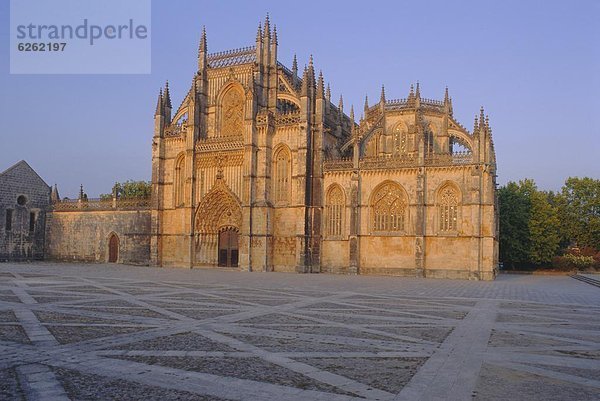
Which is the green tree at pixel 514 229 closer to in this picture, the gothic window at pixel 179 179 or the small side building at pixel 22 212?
the gothic window at pixel 179 179

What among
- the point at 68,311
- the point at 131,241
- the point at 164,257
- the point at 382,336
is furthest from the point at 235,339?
the point at 131,241

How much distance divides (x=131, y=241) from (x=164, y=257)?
4.67 m

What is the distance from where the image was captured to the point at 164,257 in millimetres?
46125

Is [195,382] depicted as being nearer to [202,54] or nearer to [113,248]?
[202,54]

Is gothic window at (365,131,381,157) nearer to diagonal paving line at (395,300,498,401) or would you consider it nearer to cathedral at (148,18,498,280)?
cathedral at (148,18,498,280)

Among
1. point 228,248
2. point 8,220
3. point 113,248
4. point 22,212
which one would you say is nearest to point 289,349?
point 228,248

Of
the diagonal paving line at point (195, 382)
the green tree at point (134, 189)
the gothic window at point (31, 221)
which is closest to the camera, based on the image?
the diagonal paving line at point (195, 382)

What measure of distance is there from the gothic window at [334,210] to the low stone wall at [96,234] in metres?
17.5

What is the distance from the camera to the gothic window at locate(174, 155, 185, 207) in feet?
152

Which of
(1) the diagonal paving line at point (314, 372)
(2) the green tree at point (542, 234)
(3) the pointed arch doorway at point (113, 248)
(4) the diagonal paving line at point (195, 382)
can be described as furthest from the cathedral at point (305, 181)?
(4) the diagonal paving line at point (195, 382)

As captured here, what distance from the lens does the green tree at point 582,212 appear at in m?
57.2

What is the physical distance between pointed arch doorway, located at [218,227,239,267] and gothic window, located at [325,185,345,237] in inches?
331

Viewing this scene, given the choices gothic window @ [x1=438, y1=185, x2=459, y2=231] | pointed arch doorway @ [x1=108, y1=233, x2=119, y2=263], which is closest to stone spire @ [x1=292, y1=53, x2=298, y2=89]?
gothic window @ [x1=438, y1=185, x2=459, y2=231]

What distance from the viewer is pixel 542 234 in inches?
1969
